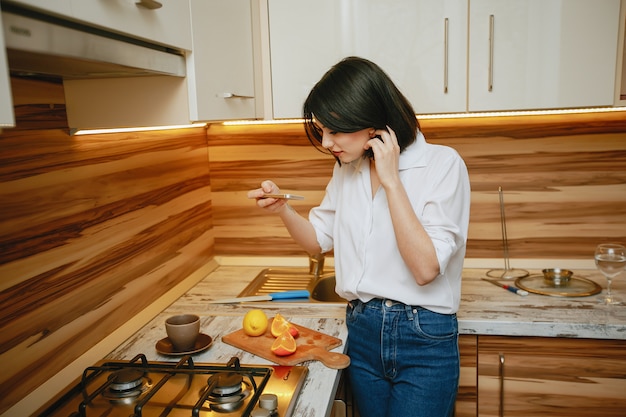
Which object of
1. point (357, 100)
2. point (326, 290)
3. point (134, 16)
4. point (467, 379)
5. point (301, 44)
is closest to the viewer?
point (134, 16)

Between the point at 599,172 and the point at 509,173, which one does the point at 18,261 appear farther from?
the point at 599,172

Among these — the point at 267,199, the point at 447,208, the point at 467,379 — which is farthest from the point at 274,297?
the point at 447,208

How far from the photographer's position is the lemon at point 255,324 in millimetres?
1525

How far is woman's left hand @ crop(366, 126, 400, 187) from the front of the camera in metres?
1.33

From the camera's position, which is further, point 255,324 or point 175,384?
point 255,324

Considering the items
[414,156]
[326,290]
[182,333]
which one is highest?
[414,156]

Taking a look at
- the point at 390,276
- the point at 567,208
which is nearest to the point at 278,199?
the point at 390,276

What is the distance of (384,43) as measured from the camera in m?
1.73

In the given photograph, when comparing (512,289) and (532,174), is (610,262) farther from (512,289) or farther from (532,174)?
(532,174)

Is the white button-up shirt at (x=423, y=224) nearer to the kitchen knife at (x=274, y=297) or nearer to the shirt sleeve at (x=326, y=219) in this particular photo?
the shirt sleeve at (x=326, y=219)

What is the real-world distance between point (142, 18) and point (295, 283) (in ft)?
4.32

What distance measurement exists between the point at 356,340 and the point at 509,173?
3.38 feet

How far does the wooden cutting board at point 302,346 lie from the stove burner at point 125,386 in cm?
29

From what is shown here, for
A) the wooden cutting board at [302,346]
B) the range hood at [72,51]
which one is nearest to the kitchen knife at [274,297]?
the wooden cutting board at [302,346]
